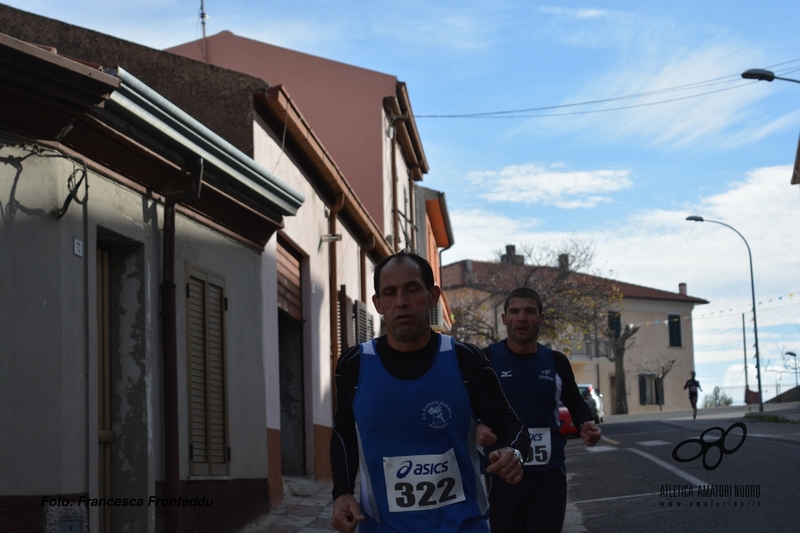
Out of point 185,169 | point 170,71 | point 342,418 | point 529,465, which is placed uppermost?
point 170,71

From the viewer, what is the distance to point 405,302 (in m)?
4.04

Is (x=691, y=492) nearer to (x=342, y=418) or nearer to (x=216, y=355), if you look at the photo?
(x=216, y=355)

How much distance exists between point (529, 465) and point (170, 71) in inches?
306

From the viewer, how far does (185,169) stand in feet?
30.2

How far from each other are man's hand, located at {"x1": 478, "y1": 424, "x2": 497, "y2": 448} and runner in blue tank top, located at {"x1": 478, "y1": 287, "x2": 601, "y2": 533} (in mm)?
1405

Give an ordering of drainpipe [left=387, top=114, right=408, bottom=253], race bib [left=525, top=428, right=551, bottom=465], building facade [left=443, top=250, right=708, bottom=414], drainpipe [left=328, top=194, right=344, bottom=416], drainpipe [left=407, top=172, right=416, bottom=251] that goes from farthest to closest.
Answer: building facade [left=443, top=250, right=708, bottom=414] < drainpipe [left=407, top=172, right=416, bottom=251] < drainpipe [left=387, top=114, right=408, bottom=253] < drainpipe [left=328, top=194, right=344, bottom=416] < race bib [left=525, top=428, right=551, bottom=465]

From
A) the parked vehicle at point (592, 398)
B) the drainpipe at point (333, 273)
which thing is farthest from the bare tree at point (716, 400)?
the drainpipe at point (333, 273)

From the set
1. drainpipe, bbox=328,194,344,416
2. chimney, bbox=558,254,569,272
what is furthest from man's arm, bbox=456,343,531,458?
chimney, bbox=558,254,569,272

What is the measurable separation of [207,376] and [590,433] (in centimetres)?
478

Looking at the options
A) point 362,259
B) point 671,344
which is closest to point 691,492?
point 362,259

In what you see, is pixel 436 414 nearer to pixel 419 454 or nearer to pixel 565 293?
pixel 419 454

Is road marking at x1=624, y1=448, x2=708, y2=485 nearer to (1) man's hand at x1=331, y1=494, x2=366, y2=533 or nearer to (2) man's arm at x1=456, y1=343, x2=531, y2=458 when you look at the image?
(2) man's arm at x1=456, y1=343, x2=531, y2=458

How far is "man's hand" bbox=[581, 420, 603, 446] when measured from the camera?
6086mm

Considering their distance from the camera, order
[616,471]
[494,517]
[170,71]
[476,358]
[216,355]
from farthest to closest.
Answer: [616,471], [170,71], [216,355], [494,517], [476,358]
